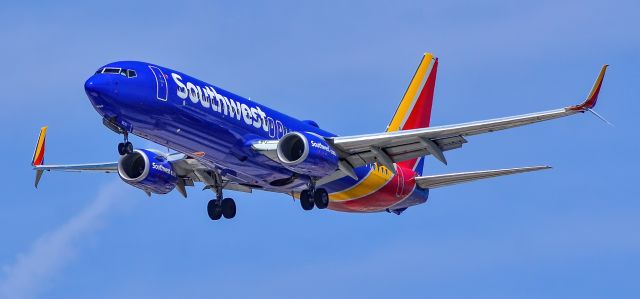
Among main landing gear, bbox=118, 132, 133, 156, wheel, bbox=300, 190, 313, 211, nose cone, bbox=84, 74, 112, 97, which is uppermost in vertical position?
nose cone, bbox=84, 74, 112, 97

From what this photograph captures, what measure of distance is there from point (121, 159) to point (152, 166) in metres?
1.45

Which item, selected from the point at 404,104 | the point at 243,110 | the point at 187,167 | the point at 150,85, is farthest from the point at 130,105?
the point at 404,104

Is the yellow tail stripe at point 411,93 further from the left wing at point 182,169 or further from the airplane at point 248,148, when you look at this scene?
the left wing at point 182,169

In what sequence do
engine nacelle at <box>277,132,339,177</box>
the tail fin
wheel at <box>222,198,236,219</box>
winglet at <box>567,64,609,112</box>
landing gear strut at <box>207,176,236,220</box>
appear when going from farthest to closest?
the tail fin < wheel at <box>222,198,236,219</box> < landing gear strut at <box>207,176,236,220</box> < engine nacelle at <box>277,132,339,177</box> < winglet at <box>567,64,609,112</box>

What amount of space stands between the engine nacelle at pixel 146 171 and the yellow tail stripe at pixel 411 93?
1364 cm

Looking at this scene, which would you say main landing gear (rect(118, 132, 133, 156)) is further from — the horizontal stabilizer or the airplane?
the horizontal stabilizer

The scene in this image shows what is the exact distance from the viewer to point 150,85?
52.9m

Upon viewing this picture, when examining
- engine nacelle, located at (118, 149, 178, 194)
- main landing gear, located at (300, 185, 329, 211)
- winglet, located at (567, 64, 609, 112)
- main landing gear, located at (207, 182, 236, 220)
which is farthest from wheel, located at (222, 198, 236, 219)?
winglet, located at (567, 64, 609, 112)

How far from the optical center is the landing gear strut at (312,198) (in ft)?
194

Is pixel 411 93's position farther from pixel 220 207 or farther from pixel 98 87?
pixel 98 87

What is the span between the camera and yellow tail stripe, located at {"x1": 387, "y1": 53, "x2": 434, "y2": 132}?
69562mm

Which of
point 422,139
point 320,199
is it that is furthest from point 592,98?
point 320,199

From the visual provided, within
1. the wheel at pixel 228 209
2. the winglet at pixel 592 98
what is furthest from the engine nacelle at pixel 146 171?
the winglet at pixel 592 98

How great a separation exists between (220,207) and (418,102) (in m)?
14.7
